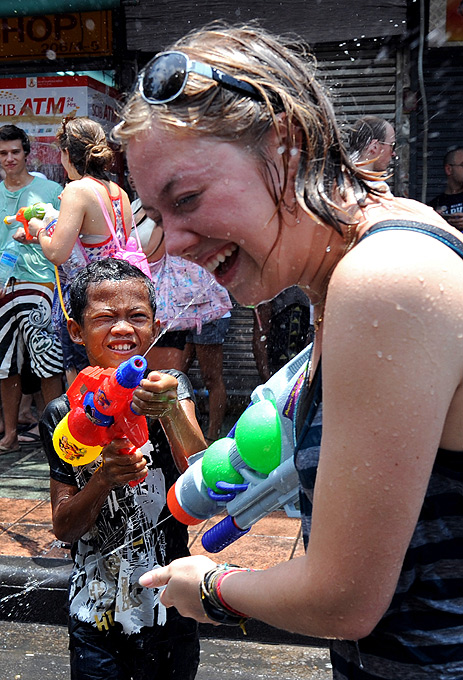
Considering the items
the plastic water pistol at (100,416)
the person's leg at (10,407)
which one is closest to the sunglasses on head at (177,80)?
the plastic water pistol at (100,416)

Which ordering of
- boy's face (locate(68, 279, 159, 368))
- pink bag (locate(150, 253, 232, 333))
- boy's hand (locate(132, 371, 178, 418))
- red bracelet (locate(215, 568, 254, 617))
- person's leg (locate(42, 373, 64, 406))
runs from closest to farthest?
red bracelet (locate(215, 568, 254, 617)) → boy's hand (locate(132, 371, 178, 418)) → boy's face (locate(68, 279, 159, 368)) → pink bag (locate(150, 253, 232, 333)) → person's leg (locate(42, 373, 64, 406))

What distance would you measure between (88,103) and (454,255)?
6622 mm

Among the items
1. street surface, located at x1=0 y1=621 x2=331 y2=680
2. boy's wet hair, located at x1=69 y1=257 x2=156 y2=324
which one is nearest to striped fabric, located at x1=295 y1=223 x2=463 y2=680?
boy's wet hair, located at x1=69 y1=257 x2=156 y2=324

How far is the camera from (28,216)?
16.3ft

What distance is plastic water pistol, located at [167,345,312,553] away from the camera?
1.60 m

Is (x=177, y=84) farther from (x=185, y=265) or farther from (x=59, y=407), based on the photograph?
(x=185, y=265)

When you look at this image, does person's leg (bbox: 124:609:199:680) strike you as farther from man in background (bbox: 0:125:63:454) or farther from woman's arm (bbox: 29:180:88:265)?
man in background (bbox: 0:125:63:454)

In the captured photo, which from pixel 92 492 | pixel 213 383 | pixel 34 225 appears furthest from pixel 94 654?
pixel 213 383

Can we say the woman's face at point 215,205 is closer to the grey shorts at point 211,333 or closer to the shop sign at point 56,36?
the grey shorts at point 211,333

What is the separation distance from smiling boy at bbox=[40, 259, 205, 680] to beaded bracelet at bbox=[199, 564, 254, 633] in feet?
3.03

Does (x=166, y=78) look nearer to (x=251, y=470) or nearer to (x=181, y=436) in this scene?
(x=251, y=470)

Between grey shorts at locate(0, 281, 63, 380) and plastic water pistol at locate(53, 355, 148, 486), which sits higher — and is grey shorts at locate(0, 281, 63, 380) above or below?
below

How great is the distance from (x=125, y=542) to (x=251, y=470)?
38.8 inches

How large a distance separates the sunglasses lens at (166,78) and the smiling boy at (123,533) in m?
1.12
